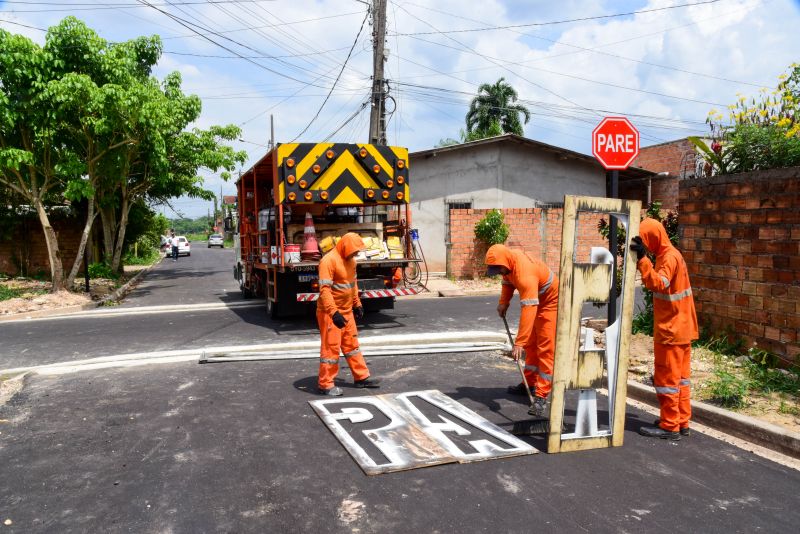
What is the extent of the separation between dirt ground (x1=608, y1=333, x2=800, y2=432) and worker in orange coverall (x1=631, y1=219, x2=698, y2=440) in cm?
81

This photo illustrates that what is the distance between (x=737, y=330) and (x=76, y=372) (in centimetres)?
740

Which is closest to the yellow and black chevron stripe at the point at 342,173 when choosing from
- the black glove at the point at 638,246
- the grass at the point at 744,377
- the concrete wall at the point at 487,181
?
the grass at the point at 744,377

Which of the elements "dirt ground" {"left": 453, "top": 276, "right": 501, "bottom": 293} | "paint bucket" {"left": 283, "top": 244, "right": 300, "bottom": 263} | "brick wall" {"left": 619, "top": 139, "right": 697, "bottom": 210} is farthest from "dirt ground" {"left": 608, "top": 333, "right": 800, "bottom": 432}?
"brick wall" {"left": 619, "top": 139, "right": 697, "bottom": 210}

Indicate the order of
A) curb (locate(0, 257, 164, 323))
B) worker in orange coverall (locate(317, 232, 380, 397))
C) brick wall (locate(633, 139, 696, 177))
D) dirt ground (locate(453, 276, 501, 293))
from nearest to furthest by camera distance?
worker in orange coverall (locate(317, 232, 380, 397))
curb (locate(0, 257, 164, 323))
dirt ground (locate(453, 276, 501, 293))
brick wall (locate(633, 139, 696, 177))

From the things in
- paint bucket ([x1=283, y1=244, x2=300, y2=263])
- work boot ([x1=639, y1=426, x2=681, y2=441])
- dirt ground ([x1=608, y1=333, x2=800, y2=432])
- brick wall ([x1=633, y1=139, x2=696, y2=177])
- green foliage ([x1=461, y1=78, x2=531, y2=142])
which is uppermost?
green foliage ([x1=461, y1=78, x2=531, y2=142])

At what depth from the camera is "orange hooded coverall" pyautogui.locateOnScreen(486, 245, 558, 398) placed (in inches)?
201

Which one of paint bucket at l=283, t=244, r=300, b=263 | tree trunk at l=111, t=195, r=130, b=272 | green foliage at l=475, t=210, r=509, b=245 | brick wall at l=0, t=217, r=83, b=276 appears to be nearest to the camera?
paint bucket at l=283, t=244, r=300, b=263

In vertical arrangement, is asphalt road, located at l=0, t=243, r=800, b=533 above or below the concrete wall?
below

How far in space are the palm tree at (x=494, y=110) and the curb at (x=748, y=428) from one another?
3373 cm

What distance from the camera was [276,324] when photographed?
34.5 feet

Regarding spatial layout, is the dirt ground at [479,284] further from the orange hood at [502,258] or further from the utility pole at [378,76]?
the orange hood at [502,258]

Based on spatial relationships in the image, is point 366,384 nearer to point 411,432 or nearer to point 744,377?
point 411,432

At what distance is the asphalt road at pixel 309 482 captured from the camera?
332 centimetres

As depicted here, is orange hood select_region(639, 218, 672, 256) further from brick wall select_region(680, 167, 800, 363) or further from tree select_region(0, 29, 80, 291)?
tree select_region(0, 29, 80, 291)
